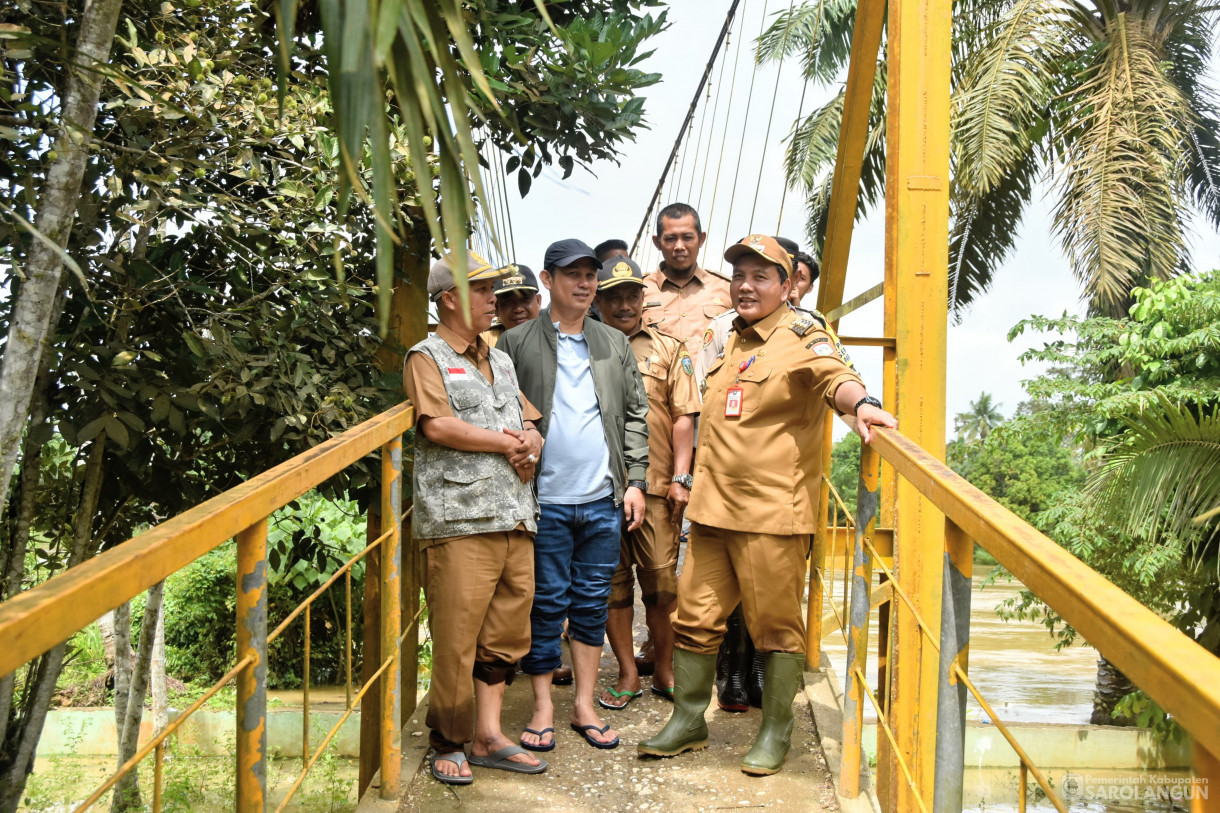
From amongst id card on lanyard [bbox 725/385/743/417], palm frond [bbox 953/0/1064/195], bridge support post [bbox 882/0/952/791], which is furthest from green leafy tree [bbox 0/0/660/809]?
palm frond [bbox 953/0/1064/195]

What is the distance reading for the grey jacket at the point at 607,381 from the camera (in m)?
3.00

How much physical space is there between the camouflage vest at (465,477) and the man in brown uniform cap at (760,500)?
50 centimetres

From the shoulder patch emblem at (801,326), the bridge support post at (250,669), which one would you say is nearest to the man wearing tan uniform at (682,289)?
the shoulder patch emblem at (801,326)

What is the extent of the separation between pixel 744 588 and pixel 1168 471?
5093mm

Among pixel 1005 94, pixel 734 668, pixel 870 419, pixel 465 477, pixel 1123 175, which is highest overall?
pixel 1005 94

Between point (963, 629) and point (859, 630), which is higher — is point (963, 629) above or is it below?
above

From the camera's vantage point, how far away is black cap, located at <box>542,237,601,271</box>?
298cm

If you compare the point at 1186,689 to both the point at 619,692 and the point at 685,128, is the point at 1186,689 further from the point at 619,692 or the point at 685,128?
the point at 685,128

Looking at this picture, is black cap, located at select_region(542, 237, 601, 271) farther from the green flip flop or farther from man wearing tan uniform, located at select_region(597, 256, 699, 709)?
the green flip flop

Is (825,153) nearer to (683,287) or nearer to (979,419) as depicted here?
(683,287)

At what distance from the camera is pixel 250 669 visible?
61.9 inches

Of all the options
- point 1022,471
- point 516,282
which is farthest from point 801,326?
point 1022,471

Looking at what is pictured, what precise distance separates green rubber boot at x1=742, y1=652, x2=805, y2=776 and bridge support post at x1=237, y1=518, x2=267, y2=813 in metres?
1.48

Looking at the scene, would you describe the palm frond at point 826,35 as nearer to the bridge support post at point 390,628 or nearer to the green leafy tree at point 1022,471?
the bridge support post at point 390,628
